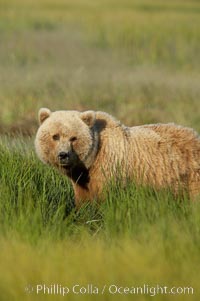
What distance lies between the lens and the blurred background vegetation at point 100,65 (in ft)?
39.1

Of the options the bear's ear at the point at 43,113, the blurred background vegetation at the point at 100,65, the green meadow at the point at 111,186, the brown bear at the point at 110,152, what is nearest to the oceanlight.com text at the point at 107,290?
the green meadow at the point at 111,186

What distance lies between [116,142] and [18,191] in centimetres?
93

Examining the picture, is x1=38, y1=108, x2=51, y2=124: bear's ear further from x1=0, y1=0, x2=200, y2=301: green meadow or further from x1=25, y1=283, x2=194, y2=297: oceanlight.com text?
x1=25, y1=283, x2=194, y2=297: oceanlight.com text

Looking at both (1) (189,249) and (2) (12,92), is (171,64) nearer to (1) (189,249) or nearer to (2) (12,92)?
(2) (12,92)

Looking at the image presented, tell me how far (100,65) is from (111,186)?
10925 millimetres

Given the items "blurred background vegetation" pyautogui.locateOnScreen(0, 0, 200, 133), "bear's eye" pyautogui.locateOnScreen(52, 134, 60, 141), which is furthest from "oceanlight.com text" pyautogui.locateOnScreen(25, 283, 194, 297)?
"blurred background vegetation" pyautogui.locateOnScreen(0, 0, 200, 133)

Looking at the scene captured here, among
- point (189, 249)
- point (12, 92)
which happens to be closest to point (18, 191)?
point (189, 249)

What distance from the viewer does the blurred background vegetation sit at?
11.9 metres

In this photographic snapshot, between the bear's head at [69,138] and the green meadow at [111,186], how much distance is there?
181 millimetres

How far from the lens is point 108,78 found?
14539 millimetres

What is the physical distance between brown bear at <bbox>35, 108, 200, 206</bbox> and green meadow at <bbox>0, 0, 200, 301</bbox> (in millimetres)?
183

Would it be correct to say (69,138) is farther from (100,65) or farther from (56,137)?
(100,65)

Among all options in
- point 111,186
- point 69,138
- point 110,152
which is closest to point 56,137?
point 69,138

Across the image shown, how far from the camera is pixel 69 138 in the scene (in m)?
5.78
